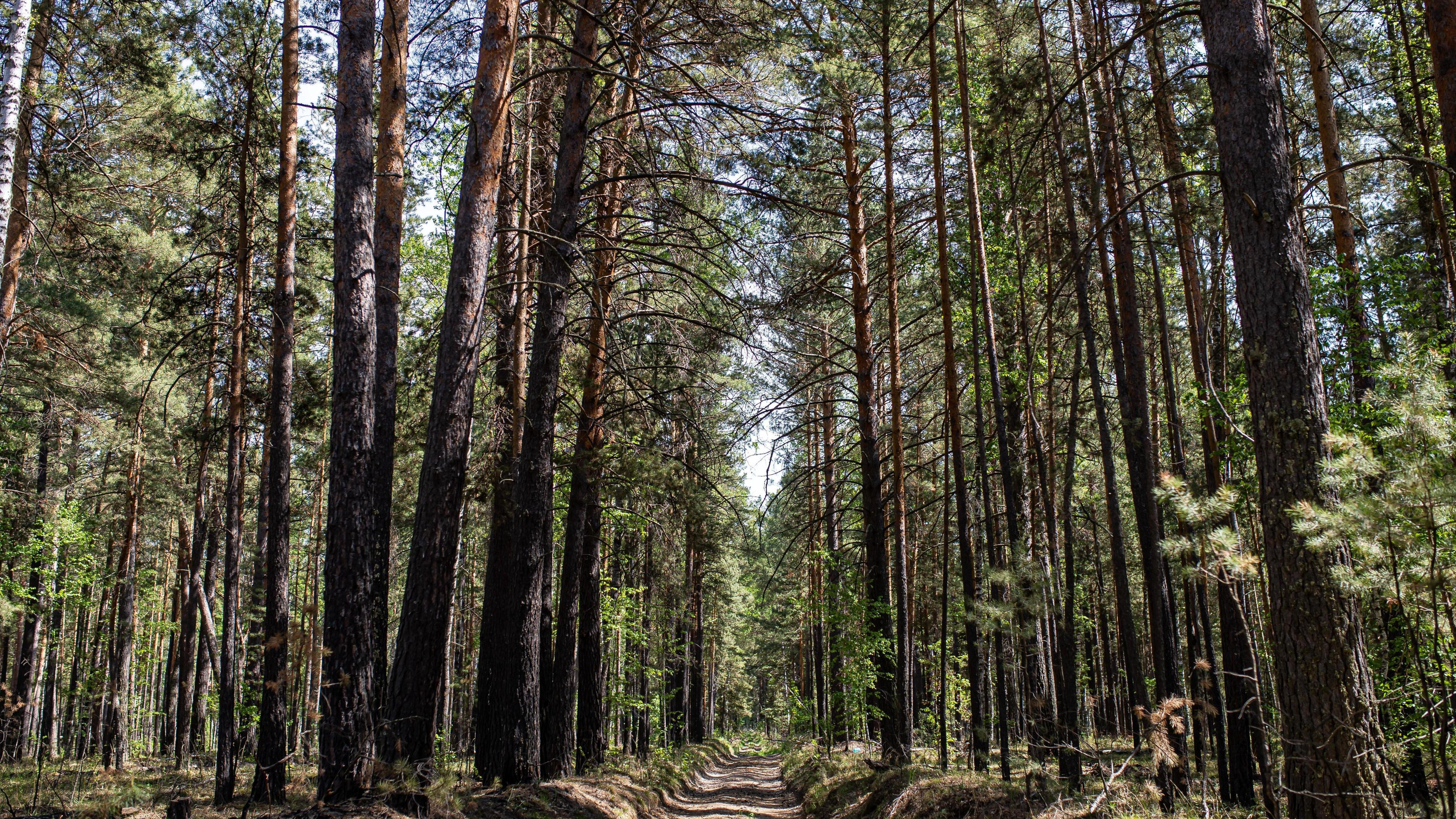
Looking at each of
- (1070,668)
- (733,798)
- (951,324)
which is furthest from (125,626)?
(1070,668)

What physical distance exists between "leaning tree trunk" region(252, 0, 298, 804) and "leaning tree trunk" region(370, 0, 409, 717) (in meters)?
3.48

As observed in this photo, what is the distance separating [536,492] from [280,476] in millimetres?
4136

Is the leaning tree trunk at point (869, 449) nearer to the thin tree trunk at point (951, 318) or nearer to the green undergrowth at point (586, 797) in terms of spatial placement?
the thin tree trunk at point (951, 318)

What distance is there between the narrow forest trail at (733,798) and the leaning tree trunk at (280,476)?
5.56m

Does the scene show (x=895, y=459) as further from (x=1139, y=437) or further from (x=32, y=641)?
(x=32, y=641)

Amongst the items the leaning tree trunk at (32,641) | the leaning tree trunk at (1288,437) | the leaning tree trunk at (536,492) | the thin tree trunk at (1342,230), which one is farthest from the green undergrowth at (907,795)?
the leaning tree trunk at (32,641)

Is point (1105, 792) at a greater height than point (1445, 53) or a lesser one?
lesser

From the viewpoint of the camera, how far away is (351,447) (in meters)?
6.09

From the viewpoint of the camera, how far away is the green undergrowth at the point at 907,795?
7.11 metres

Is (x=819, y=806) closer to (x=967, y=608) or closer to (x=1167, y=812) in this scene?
(x=967, y=608)

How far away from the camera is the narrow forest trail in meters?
12.9

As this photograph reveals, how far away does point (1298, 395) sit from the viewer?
467 centimetres

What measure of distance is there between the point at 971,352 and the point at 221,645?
13221 millimetres

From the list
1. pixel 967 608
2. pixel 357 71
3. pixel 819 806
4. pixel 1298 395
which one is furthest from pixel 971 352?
pixel 357 71
